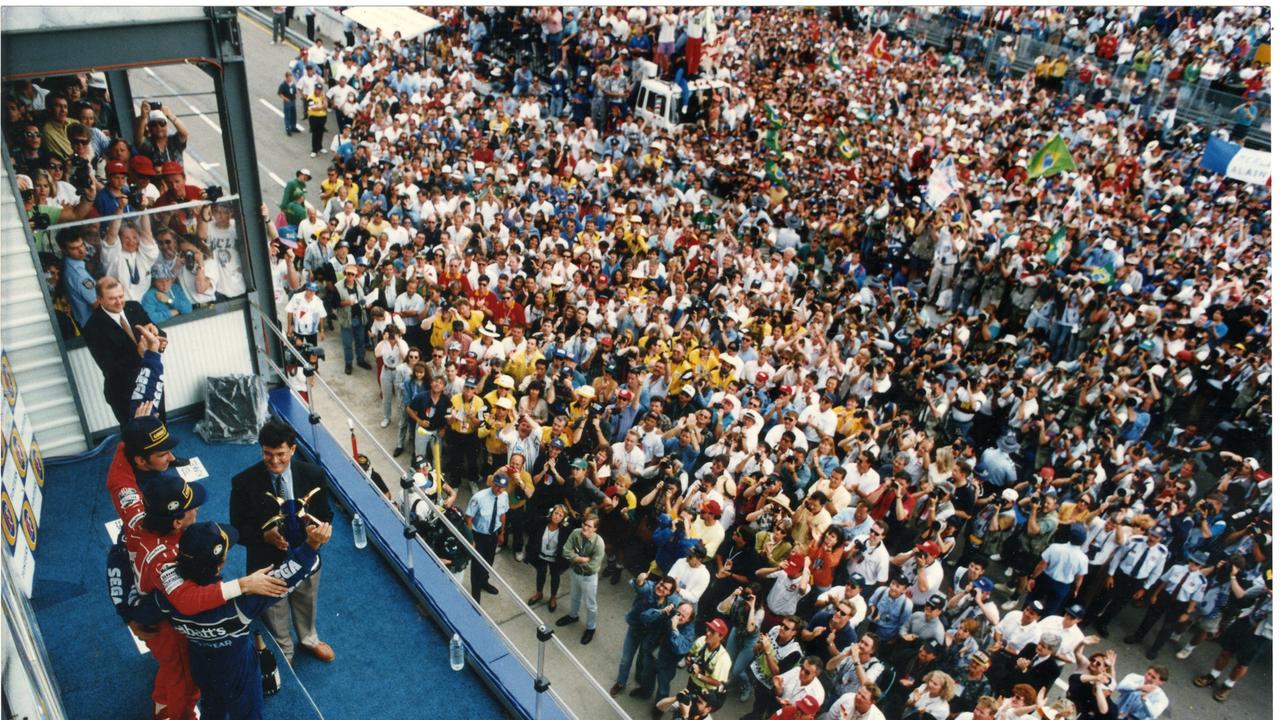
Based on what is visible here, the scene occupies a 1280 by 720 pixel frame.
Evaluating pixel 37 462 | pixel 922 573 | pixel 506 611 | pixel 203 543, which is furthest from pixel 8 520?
pixel 922 573

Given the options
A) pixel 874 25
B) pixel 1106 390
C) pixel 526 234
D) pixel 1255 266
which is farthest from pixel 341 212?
pixel 874 25

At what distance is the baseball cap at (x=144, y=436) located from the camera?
5.85 metres

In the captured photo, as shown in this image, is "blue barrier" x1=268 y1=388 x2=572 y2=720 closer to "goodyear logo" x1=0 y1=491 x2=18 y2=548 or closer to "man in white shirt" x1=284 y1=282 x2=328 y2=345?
"goodyear logo" x1=0 y1=491 x2=18 y2=548

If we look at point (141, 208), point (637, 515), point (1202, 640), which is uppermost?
point (141, 208)

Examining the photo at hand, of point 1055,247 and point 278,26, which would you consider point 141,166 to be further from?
point 278,26

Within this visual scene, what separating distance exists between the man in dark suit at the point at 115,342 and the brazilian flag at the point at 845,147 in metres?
16.8

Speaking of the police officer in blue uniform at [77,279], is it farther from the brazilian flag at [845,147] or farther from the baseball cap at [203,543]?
the brazilian flag at [845,147]

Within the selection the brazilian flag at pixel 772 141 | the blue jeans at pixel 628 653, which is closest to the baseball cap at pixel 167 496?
the blue jeans at pixel 628 653

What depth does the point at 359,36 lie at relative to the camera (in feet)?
84.2

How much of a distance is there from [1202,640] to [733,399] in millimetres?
6293

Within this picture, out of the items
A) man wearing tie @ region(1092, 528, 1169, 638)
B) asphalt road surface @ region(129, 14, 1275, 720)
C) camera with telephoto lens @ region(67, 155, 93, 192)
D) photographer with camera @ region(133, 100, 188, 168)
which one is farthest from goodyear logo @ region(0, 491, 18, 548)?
man wearing tie @ region(1092, 528, 1169, 638)

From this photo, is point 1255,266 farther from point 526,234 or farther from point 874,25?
point 874,25

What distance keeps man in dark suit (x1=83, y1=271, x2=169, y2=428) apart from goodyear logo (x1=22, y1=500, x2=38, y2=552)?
1031 millimetres

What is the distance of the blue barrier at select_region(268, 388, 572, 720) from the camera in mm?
7066
